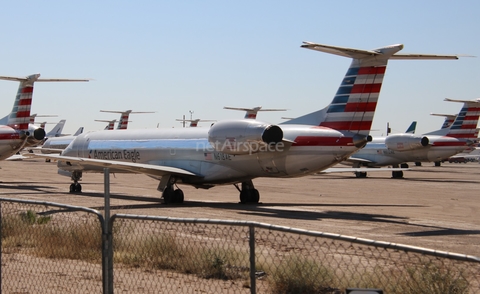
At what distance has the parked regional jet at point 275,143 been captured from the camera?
2153 centimetres

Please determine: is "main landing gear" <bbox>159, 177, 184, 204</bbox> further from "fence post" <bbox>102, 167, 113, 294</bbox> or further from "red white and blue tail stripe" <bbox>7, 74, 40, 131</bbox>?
"fence post" <bbox>102, 167, 113, 294</bbox>

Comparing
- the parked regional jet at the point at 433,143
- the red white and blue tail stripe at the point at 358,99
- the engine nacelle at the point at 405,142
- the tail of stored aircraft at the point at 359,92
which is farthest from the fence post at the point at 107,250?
the engine nacelle at the point at 405,142

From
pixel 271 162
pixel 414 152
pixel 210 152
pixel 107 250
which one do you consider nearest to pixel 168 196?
pixel 210 152

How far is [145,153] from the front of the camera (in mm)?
28875

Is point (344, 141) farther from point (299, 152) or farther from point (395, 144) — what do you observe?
point (395, 144)

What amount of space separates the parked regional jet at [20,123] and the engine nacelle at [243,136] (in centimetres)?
1466

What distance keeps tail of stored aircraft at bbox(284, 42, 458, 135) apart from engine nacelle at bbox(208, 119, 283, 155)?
6.14ft

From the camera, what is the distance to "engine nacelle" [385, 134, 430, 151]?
50.5m

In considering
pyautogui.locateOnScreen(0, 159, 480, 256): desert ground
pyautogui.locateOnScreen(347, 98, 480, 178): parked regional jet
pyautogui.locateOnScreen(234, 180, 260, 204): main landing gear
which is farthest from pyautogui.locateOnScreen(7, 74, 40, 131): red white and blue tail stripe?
pyautogui.locateOnScreen(347, 98, 480, 178): parked regional jet

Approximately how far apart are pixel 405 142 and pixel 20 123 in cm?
2843

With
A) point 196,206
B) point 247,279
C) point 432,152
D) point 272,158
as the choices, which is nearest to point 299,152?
point 272,158

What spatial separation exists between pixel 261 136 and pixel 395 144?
3182cm

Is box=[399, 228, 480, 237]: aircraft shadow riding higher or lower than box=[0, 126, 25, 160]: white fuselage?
lower

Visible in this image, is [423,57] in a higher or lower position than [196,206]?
higher
